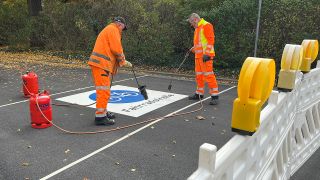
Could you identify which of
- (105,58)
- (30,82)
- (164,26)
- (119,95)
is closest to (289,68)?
(105,58)

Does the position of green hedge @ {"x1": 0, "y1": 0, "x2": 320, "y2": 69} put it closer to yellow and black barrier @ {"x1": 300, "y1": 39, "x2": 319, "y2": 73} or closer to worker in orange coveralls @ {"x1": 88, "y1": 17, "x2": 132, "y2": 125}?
yellow and black barrier @ {"x1": 300, "y1": 39, "x2": 319, "y2": 73}

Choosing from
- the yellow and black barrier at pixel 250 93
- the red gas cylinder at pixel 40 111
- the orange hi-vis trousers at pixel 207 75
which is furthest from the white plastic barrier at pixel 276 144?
the red gas cylinder at pixel 40 111

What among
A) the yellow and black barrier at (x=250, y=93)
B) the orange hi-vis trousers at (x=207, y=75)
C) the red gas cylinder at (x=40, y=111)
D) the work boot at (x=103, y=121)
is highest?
the yellow and black barrier at (x=250, y=93)

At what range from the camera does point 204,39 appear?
24.7 ft

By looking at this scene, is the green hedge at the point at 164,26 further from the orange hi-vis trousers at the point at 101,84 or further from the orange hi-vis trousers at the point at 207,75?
the orange hi-vis trousers at the point at 101,84

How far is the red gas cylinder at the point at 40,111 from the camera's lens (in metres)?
5.84

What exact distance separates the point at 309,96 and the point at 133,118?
3423 mm

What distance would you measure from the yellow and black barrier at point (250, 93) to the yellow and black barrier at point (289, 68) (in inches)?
51.6

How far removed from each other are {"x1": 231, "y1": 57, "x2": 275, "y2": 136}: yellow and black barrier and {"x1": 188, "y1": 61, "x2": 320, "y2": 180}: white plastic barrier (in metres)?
0.11

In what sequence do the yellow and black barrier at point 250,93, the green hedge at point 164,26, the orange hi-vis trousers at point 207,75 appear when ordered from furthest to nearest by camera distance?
the green hedge at point 164,26 → the orange hi-vis trousers at point 207,75 → the yellow and black barrier at point 250,93

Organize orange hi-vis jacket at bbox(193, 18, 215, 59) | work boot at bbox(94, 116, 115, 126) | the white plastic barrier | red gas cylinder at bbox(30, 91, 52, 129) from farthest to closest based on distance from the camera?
orange hi-vis jacket at bbox(193, 18, 215, 59), work boot at bbox(94, 116, 115, 126), red gas cylinder at bbox(30, 91, 52, 129), the white plastic barrier

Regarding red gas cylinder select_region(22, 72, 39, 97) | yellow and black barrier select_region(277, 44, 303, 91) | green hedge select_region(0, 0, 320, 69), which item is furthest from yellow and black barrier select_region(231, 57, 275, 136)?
green hedge select_region(0, 0, 320, 69)

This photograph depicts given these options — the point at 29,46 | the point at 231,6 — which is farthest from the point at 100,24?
the point at 231,6

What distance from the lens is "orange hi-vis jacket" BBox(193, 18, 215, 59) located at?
24.3 feet
